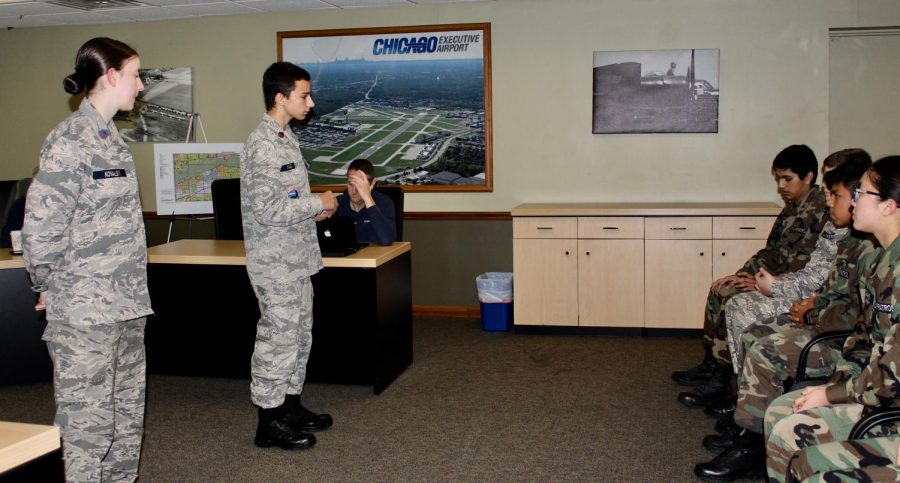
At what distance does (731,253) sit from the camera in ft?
17.8

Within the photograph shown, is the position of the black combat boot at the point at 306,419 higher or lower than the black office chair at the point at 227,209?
lower

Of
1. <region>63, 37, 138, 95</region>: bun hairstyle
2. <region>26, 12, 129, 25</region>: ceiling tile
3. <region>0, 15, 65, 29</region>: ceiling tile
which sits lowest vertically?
<region>63, 37, 138, 95</region>: bun hairstyle

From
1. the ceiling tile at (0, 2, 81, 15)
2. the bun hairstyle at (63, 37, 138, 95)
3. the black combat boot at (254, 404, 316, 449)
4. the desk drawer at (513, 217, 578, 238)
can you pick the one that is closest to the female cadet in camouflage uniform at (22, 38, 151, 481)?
the bun hairstyle at (63, 37, 138, 95)

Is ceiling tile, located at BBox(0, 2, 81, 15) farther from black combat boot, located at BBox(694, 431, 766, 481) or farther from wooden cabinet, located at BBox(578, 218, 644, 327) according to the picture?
black combat boot, located at BBox(694, 431, 766, 481)

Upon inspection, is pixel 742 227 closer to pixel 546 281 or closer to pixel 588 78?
pixel 546 281

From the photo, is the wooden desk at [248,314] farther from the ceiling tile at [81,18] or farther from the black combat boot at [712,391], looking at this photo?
the ceiling tile at [81,18]

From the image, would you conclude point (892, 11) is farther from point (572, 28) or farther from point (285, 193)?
point (285, 193)

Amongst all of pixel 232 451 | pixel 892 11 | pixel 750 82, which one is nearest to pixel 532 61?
pixel 750 82

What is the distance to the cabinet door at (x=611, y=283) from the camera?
555 cm

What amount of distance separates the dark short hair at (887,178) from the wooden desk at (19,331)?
4.20 m

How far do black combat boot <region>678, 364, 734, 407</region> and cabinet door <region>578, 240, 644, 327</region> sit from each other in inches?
59.1

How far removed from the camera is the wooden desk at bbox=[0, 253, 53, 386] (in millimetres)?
4492

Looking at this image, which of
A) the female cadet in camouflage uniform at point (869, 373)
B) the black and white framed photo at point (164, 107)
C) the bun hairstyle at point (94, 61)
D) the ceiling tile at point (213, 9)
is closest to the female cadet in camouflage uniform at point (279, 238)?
the bun hairstyle at point (94, 61)

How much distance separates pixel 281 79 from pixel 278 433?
1550 millimetres
